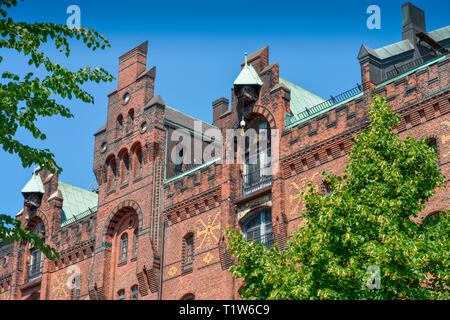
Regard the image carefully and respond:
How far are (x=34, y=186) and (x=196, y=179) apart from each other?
44.8 ft

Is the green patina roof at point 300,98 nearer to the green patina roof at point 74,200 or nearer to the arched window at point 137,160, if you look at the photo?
the arched window at point 137,160

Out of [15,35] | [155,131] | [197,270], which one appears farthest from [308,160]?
[15,35]

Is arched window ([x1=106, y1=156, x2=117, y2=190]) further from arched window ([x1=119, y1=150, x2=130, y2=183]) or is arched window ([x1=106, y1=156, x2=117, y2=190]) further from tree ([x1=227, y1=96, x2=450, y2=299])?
tree ([x1=227, y1=96, x2=450, y2=299])

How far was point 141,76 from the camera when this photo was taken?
4184cm

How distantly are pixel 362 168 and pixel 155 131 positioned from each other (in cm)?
2026

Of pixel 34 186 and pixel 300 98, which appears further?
pixel 34 186

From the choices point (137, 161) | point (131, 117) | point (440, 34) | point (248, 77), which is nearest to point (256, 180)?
point (248, 77)

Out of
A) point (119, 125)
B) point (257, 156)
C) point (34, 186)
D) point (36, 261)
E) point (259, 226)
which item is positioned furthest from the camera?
point (34, 186)

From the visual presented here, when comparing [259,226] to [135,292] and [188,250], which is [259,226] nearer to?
[188,250]

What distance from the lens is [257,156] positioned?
116ft

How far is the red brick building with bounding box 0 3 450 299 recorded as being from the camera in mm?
31484

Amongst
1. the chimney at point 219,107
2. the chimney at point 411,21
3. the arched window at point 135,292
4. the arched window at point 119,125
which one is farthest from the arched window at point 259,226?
the chimney at point 411,21

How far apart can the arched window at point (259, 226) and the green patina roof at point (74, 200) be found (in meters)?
15.3
